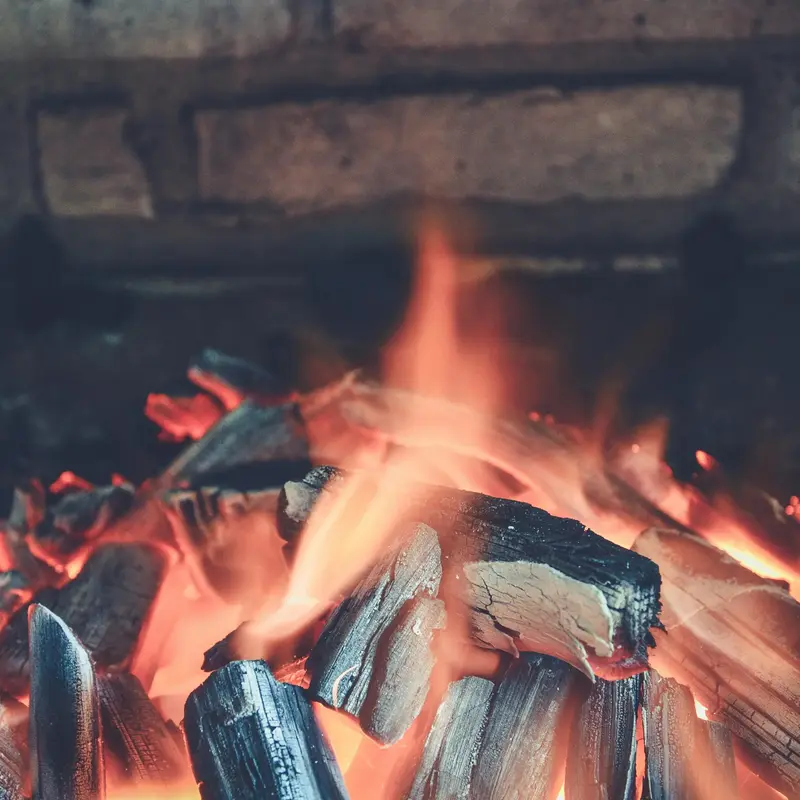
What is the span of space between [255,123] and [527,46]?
22.2 inches

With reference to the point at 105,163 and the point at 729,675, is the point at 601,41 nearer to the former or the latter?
the point at 105,163

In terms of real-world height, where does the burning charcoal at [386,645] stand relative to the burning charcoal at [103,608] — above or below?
above

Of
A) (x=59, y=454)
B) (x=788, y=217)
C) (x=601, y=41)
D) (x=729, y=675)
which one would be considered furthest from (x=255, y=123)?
(x=729, y=675)

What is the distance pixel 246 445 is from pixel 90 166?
0.72m

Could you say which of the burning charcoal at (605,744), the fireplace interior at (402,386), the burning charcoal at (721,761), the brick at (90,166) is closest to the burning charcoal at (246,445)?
the fireplace interior at (402,386)

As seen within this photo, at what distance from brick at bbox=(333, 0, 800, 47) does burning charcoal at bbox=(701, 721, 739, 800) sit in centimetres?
122

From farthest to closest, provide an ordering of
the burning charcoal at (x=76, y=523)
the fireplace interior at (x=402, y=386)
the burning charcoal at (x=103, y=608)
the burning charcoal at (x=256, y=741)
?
the burning charcoal at (x=76, y=523)
the burning charcoal at (x=103, y=608)
the fireplace interior at (x=402, y=386)
the burning charcoal at (x=256, y=741)

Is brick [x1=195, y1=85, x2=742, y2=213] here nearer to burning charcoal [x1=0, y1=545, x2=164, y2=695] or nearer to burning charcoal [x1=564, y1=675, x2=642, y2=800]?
burning charcoal [x1=0, y1=545, x2=164, y2=695]

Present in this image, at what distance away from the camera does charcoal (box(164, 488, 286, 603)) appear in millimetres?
1337

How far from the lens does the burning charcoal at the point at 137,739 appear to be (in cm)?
104

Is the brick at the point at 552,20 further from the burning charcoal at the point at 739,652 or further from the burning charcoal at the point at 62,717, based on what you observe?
the burning charcoal at the point at 62,717

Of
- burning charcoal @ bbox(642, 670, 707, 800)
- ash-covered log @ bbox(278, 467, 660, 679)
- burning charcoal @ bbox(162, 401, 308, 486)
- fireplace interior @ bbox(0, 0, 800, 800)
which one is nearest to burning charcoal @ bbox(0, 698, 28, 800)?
fireplace interior @ bbox(0, 0, 800, 800)

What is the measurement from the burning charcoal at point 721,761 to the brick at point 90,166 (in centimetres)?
144

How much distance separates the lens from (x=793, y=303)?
1.63 metres
